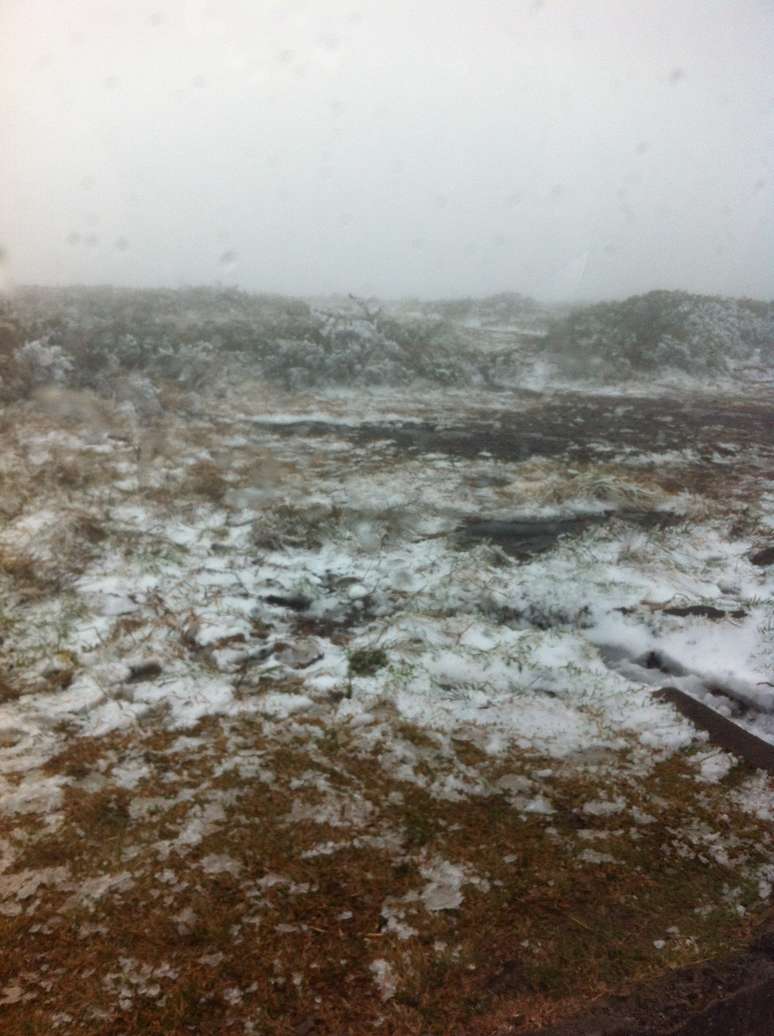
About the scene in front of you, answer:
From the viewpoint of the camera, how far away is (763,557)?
5.92 metres

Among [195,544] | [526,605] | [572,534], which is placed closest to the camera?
[526,605]

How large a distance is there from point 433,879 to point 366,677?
154 centimetres

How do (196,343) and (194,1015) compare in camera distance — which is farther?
(196,343)

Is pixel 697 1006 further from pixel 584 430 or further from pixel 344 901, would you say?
pixel 584 430

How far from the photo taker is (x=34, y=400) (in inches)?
371

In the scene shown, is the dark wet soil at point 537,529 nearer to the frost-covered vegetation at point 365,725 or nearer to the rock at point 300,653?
the frost-covered vegetation at point 365,725

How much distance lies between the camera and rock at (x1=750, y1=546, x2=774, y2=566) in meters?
5.82

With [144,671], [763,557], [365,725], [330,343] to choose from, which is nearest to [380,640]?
[365,725]

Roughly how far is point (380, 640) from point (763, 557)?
3.63m

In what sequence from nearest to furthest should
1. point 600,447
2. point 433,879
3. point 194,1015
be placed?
point 194,1015 < point 433,879 < point 600,447

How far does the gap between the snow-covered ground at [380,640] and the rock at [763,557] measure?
0.19 feet

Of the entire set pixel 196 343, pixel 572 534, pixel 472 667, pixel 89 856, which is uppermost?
pixel 196 343

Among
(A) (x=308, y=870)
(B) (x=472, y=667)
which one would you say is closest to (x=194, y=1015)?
(A) (x=308, y=870)

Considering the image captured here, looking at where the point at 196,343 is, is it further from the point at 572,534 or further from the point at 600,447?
the point at 572,534
